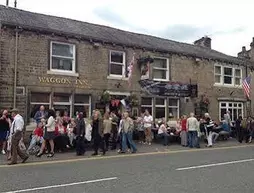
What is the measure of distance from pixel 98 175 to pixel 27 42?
35.0ft

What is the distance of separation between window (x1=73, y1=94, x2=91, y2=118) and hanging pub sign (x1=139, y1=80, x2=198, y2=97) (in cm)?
369

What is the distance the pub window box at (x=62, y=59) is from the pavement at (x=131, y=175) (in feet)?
22.2

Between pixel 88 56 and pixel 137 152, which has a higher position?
pixel 88 56

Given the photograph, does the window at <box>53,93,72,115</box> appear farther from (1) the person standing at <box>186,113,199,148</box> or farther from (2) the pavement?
(1) the person standing at <box>186,113,199,148</box>

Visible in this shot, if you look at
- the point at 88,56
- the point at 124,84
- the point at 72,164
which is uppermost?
the point at 88,56

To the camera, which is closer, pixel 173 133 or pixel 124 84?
pixel 173 133

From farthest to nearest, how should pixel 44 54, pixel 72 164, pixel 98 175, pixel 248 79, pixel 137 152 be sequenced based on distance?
pixel 248 79
pixel 44 54
pixel 137 152
pixel 72 164
pixel 98 175

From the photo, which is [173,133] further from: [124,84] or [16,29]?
[16,29]

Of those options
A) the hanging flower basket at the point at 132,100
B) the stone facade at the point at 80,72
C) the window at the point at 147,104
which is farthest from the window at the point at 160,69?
the hanging flower basket at the point at 132,100

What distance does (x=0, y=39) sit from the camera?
17578 mm

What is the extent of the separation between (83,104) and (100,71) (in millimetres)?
2134

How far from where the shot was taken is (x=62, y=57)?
19734 millimetres

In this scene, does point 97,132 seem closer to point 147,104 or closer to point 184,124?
point 184,124

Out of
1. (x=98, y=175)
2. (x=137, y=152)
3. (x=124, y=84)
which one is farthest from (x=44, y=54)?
(x=98, y=175)
